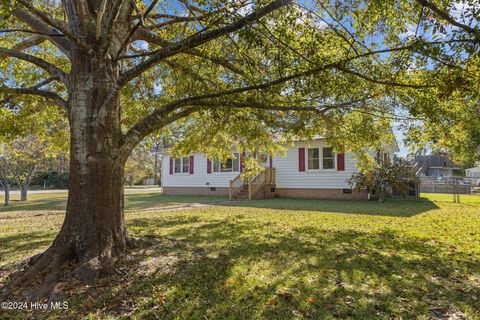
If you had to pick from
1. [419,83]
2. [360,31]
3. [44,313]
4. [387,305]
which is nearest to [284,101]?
[360,31]

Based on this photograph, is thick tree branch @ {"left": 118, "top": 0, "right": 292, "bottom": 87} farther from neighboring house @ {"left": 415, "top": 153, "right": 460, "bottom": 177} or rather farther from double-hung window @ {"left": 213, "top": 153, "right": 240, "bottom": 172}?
neighboring house @ {"left": 415, "top": 153, "right": 460, "bottom": 177}

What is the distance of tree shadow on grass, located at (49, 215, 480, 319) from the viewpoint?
296 centimetres

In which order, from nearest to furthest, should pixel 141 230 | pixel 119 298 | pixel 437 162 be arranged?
1. pixel 119 298
2. pixel 141 230
3. pixel 437 162

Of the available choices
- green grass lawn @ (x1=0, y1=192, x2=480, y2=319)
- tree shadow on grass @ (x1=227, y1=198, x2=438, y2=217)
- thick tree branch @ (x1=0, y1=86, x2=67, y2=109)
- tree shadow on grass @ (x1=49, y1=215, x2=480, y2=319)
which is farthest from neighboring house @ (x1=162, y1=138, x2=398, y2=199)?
thick tree branch @ (x1=0, y1=86, x2=67, y2=109)

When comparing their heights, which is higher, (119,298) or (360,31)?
(360,31)

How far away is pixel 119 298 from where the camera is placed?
3.22m

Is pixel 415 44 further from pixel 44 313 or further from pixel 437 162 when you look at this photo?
pixel 437 162

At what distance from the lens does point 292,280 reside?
3703mm

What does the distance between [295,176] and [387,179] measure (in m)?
5.00

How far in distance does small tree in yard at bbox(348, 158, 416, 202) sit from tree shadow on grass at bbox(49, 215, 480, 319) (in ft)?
26.5

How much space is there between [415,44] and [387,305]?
318 centimetres

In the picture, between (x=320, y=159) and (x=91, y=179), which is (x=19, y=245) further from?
(x=320, y=159)

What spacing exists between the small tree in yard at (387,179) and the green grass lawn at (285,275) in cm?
647

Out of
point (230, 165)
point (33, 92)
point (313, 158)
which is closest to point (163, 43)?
point (33, 92)
